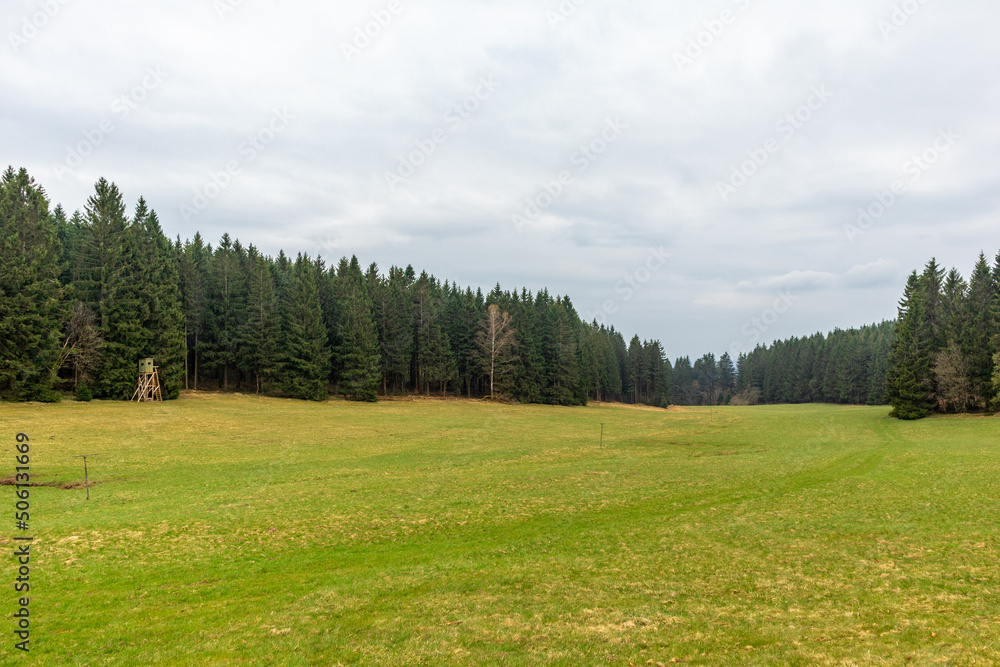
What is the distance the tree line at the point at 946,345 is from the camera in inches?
2662

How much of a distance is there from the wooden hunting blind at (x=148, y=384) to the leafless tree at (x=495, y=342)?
51.6 metres

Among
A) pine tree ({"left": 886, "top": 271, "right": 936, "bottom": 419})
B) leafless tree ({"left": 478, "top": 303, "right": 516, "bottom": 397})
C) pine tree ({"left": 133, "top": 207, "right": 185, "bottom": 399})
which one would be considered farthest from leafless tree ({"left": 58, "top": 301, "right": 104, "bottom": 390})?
pine tree ({"left": 886, "top": 271, "right": 936, "bottom": 419})

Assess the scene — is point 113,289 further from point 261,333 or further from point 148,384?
point 261,333

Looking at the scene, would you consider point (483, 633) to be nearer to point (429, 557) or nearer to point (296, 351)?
point (429, 557)

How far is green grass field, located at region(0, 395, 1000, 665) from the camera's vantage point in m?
9.94

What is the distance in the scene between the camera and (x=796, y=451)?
40.2 m

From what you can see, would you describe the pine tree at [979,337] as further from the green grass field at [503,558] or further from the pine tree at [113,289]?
the pine tree at [113,289]

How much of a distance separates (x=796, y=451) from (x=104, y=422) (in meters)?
57.3

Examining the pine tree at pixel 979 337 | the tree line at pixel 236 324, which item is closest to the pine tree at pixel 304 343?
the tree line at pixel 236 324

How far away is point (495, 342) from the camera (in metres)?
96.6

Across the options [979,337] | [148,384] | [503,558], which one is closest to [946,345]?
[979,337]

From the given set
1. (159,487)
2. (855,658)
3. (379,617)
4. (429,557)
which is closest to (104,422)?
(159,487)

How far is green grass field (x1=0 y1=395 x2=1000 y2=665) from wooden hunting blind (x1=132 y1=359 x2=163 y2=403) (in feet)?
86.2

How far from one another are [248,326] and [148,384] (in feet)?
72.3
